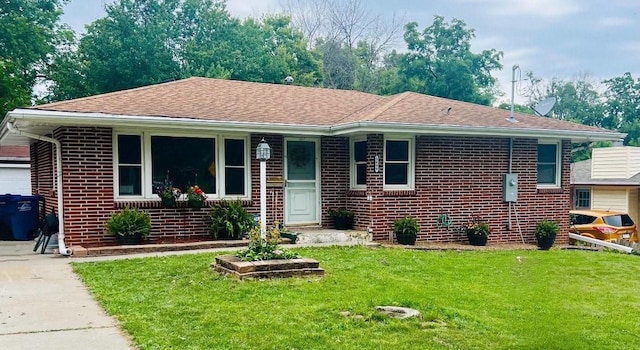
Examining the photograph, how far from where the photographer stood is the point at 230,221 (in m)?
10.7

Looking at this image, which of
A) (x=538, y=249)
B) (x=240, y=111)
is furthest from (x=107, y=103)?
(x=538, y=249)

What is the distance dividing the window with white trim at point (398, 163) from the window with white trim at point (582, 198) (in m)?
12.1

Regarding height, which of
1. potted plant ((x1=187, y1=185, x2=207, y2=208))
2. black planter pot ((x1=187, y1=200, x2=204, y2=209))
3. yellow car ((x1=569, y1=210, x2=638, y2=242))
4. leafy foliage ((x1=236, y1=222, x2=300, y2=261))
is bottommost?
yellow car ((x1=569, y1=210, x2=638, y2=242))

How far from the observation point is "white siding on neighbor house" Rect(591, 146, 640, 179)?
19.4 m

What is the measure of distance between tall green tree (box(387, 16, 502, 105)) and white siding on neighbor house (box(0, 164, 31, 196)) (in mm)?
20031

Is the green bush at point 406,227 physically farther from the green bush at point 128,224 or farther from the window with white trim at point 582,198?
the window with white trim at point 582,198

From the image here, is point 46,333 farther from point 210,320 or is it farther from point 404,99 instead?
point 404,99

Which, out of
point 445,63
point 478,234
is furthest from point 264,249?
point 445,63

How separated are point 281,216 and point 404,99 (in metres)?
4.48

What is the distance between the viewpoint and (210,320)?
5047mm

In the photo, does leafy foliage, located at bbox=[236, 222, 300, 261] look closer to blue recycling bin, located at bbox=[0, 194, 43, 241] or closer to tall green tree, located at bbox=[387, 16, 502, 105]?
Answer: blue recycling bin, located at bbox=[0, 194, 43, 241]

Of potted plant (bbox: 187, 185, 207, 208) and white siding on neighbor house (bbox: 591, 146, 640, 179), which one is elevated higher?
white siding on neighbor house (bbox: 591, 146, 640, 179)

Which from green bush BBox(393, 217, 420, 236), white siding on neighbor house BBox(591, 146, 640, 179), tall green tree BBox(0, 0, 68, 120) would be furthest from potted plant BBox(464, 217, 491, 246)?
tall green tree BBox(0, 0, 68, 120)

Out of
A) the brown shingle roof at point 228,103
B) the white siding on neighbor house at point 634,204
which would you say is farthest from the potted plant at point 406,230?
the white siding on neighbor house at point 634,204
